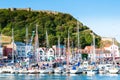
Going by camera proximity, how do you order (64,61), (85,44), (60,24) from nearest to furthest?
(64,61)
(85,44)
(60,24)

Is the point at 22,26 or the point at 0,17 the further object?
the point at 0,17

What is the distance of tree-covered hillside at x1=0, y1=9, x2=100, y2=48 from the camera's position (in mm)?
148000

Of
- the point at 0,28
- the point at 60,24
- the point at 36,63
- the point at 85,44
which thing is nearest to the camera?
the point at 36,63

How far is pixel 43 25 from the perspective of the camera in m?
169

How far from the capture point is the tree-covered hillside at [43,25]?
14800cm

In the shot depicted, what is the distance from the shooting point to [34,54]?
87.5 metres

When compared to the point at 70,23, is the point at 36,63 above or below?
below

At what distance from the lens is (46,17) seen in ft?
597

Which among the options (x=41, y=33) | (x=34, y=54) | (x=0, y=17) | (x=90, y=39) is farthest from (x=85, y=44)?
(x=34, y=54)

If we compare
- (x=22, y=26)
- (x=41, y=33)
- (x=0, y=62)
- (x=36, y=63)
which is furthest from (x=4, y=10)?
(x=36, y=63)

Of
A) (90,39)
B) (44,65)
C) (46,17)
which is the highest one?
→ (46,17)

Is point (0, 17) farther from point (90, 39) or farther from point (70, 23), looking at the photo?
point (90, 39)

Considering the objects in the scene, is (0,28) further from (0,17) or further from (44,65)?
(44,65)

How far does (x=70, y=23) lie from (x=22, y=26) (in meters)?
18.6
